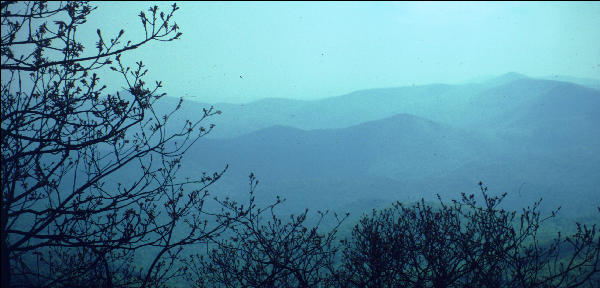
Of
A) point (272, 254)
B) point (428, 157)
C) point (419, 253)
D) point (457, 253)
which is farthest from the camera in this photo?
point (428, 157)

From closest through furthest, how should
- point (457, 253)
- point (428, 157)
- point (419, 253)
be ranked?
point (457, 253)
point (419, 253)
point (428, 157)

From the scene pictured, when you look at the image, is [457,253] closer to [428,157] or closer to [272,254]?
[272,254]

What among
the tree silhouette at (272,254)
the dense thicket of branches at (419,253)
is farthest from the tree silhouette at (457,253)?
the tree silhouette at (272,254)

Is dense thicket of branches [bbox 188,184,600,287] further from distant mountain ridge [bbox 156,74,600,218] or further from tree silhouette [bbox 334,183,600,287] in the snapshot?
distant mountain ridge [bbox 156,74,600,218]

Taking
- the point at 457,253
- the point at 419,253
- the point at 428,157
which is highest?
the point at 428,157

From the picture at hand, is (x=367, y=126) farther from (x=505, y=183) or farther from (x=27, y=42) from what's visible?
(x=27, y=42)

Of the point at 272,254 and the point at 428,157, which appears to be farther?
the point at 428,157

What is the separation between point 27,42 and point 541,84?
22773 centimetres

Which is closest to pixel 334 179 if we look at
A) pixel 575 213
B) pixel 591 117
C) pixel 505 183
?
pixel 505 183

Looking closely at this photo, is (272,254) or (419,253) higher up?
(272,254)

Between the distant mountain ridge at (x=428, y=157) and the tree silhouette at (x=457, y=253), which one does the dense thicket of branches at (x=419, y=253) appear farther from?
the distant mountain ridge at (x=428, y=157)

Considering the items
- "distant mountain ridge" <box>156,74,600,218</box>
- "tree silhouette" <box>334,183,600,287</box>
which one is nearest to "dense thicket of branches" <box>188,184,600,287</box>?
"tree silhouette" <box>334,183,600,287</box>

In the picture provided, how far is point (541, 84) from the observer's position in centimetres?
18850

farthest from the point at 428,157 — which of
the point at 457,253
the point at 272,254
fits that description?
the point at 272,254
